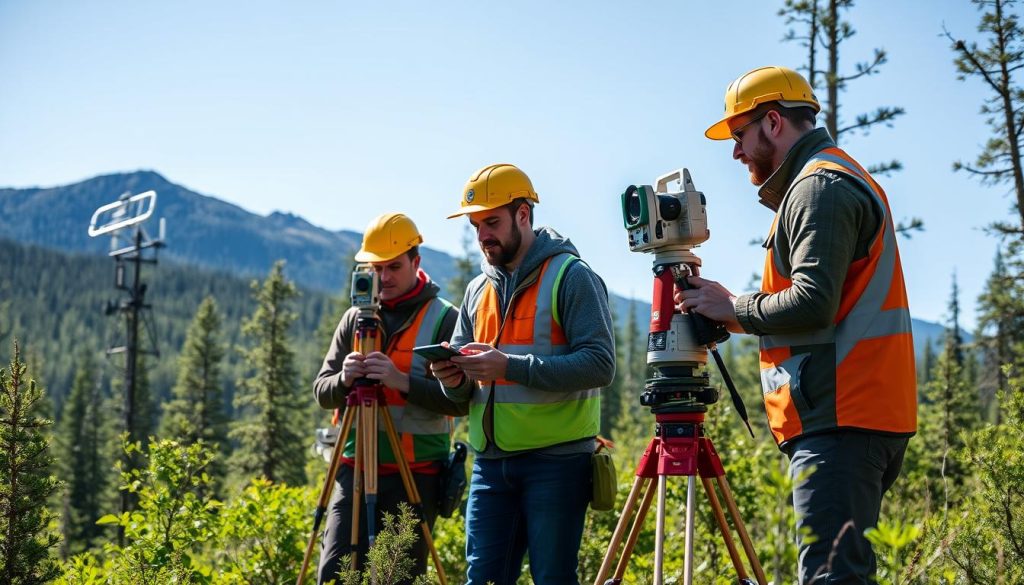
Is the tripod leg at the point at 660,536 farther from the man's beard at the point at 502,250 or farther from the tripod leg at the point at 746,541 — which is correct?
the man's beard at the point at 502,250

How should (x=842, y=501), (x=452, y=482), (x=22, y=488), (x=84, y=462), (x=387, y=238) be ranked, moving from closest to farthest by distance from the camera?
(x=842, y=501) → (x=22, y=488) → (x=452, y=482) → (x=387, y=238) → (x=84, y=462)

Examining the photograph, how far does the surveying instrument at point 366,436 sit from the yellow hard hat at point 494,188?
0.91 m

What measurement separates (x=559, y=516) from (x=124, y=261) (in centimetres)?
2826

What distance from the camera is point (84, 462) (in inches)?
1797

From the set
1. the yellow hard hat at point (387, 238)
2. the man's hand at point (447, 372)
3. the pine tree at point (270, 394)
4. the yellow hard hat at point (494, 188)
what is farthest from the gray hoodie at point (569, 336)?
the pine tree at point (270, 394)

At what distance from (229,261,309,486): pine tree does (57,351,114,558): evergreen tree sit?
40.4ft

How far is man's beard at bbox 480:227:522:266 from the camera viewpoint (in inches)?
170

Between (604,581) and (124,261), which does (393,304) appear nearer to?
(604,581)

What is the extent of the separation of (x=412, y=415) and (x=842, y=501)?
2880mm

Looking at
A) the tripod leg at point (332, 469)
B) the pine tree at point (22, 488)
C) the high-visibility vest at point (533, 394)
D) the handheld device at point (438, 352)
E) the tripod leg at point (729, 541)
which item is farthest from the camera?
the tripod leg at point (332, 469)

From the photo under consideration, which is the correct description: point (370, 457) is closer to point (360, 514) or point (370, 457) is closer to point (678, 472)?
point (360, 514)

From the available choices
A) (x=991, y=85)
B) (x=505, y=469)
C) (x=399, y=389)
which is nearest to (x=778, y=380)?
(x=505, y=469)

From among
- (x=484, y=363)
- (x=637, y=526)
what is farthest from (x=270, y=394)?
(x=637, y=526)

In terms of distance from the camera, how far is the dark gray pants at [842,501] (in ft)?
9.25
